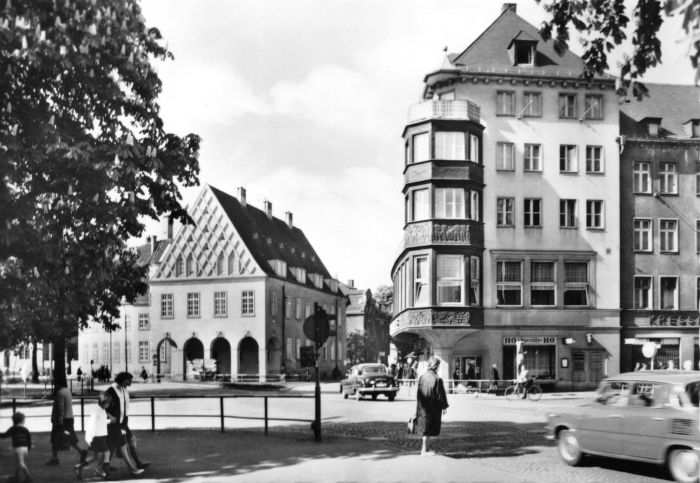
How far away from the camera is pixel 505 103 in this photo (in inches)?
1705

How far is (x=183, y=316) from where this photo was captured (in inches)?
2554

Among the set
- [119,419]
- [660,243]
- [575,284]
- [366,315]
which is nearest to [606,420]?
[119,419]

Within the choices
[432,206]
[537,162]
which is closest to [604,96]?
[537,162]

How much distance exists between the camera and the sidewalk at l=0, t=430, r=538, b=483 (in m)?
12.9

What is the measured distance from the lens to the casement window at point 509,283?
140ft

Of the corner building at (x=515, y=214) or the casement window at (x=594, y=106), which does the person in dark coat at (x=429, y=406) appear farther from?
the casement window at (x=594, y=106)

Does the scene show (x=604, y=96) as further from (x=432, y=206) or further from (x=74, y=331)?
(x=74, y=331)

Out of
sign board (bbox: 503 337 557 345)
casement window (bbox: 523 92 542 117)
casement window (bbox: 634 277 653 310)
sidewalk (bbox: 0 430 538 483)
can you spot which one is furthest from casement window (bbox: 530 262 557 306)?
sidewalk (bbox: 0 430 538 483)

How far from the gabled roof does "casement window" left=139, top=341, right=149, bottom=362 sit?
119 feet

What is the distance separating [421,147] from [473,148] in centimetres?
265

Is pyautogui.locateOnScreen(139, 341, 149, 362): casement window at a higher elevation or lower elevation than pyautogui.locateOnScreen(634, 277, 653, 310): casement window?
lower

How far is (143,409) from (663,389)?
20443 millimetres

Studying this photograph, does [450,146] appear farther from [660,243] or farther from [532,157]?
[660,243]

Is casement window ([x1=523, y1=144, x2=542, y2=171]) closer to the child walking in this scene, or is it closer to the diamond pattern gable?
the diamond pattern gable
